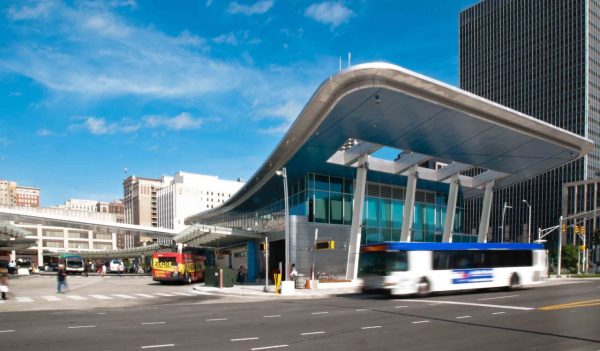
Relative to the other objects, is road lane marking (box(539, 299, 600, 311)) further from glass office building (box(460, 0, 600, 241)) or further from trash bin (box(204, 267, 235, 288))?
glass office building (box(460, 0, 600, 241))

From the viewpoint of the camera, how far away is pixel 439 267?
84.8 feet

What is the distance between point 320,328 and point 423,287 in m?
12.0

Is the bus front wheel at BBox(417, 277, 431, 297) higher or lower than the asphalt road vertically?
lower

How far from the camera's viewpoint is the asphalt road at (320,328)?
11.8m

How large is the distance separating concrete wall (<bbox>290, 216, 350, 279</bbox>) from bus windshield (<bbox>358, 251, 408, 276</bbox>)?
1696 cm

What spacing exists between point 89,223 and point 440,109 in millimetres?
57285

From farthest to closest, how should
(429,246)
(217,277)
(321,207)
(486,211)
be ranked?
(486,211) → (321,207) → (217,277) → (429,246)

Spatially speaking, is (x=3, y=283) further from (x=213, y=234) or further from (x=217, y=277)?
(x=213, y=234)

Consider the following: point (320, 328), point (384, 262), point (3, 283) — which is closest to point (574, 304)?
point (384, 262)

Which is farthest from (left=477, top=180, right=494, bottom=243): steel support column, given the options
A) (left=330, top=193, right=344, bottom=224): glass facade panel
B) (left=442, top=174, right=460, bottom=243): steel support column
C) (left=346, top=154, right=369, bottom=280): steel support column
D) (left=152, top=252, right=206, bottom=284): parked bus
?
(left=152, top=252, right=206, bottom=284): parked bus

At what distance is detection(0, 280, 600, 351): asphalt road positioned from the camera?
464 inches

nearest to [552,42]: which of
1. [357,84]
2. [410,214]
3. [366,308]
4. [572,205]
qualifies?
[572,205]

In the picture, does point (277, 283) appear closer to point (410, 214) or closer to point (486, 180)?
point (410, 214)

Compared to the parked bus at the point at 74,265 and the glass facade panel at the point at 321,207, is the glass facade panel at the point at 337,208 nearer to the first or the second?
the glass facade panel at the point at 321,207
